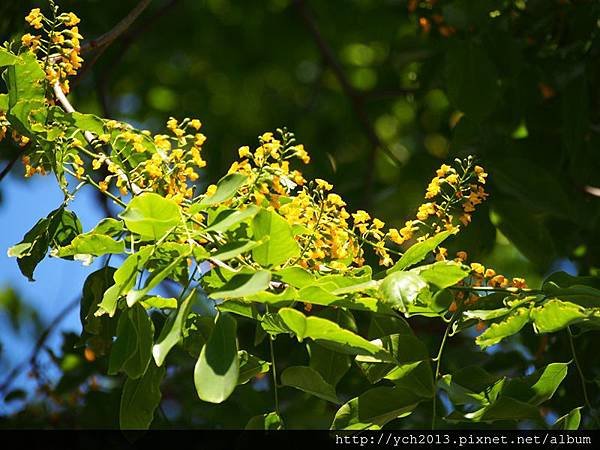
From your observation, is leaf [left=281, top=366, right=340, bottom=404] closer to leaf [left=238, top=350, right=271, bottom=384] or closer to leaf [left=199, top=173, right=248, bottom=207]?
leaf [left=238, top=350, right=271, bottom=384]

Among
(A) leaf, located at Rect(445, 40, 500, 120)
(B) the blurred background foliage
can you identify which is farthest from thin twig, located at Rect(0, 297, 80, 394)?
(A) leaf, located at Rect(445, 40, 500, 120)

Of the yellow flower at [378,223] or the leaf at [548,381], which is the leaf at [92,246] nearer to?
the yellow flower at [378,223]

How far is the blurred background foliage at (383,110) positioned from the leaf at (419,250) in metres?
1.02

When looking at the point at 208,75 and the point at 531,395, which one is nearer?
the point at 531,395

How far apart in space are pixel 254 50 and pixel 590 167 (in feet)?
7.49

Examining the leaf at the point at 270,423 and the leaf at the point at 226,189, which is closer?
the leaf at the point at 226,189

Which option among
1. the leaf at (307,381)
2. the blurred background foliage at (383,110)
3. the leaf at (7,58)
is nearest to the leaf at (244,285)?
the leaf at (307,381)

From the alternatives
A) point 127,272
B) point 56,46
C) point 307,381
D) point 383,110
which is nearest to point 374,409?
point 307,381

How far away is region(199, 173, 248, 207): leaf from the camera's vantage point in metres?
1.46

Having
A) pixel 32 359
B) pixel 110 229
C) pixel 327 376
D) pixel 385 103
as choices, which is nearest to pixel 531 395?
pixel 327 376

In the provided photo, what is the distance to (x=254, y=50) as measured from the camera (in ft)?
15.5

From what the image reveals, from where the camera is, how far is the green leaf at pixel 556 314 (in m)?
1.46

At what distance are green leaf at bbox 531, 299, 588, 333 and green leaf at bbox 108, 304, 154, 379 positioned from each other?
2.00 feet

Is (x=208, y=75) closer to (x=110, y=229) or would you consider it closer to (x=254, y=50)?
(x=254, y=50)
